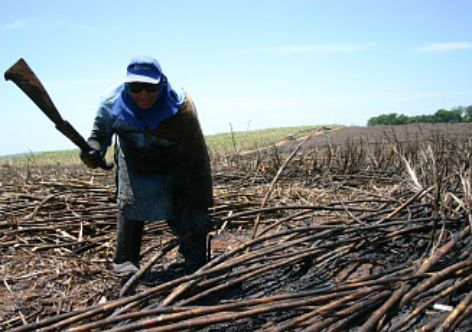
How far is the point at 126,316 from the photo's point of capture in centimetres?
185

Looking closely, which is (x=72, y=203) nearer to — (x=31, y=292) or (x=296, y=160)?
(x=31, y=292)

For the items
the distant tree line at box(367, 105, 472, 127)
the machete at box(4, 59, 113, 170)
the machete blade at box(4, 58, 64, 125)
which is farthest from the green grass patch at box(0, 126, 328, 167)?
the distant tree line at box(367, 105, 472, 127)

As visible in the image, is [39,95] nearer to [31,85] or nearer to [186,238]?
[31,85]

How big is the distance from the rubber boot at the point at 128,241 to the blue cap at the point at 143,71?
0.99m

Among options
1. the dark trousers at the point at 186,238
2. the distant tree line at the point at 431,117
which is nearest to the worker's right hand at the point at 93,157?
the dark trousers at the point at 186,238

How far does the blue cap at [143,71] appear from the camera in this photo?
2.78 metres

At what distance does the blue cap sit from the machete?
1.65 feet

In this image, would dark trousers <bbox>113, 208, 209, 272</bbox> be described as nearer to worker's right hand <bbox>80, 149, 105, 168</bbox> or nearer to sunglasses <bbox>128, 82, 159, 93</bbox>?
worker's right hand <bbox>80, 149, 105, 168</bbox>

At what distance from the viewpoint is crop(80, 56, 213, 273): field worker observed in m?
2.94

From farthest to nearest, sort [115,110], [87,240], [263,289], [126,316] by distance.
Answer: [87,240], [115,110], [263,289], [126,316]

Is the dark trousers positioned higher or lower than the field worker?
lower

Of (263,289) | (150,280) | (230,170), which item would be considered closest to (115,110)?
(150,280)

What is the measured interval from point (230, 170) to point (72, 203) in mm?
3082

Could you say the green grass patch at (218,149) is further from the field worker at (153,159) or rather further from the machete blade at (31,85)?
the machete blade at (31,85)
